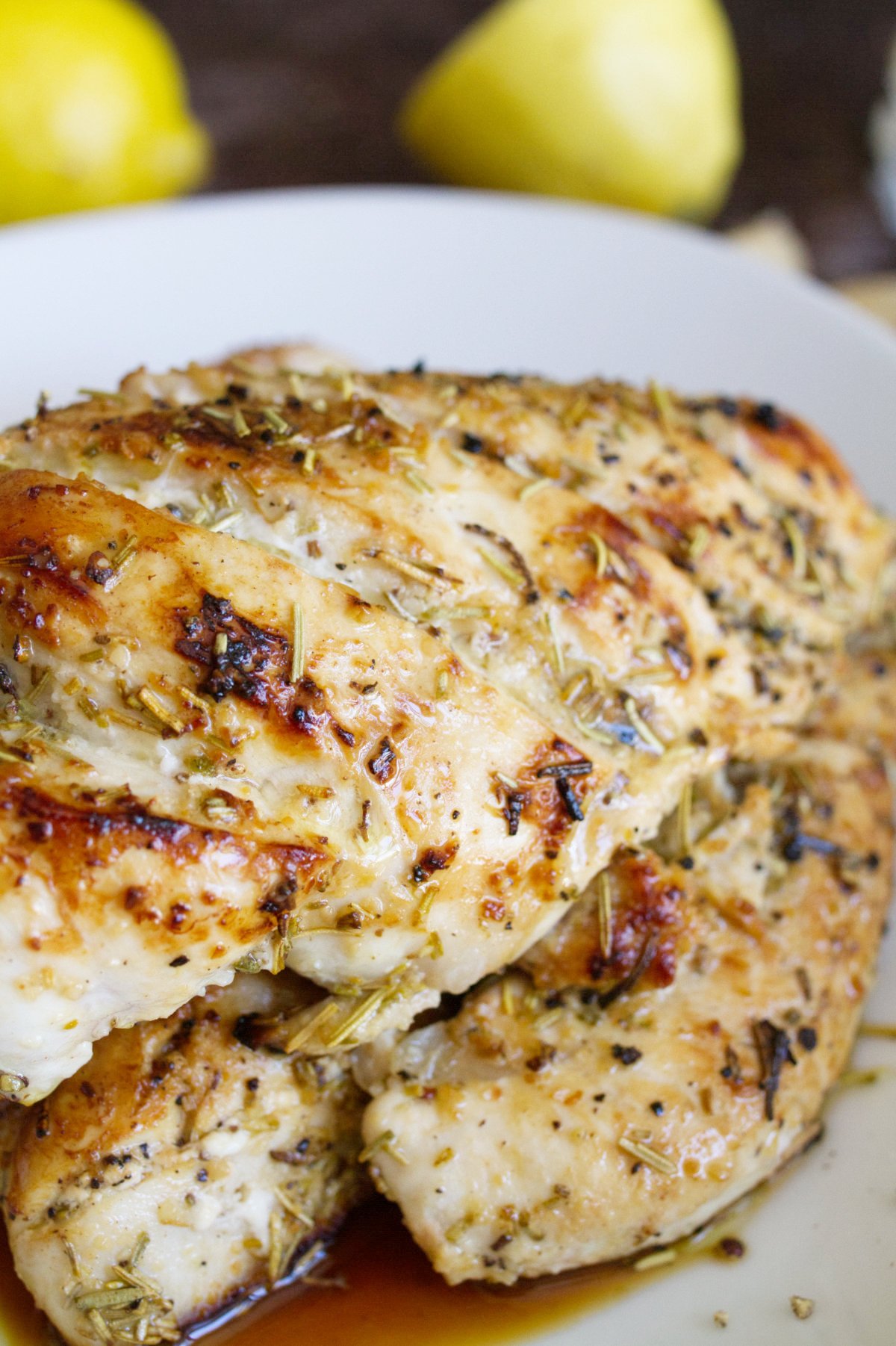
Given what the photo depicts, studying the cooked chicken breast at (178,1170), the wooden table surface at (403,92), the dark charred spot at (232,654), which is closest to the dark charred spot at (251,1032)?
the cooked chicken breast at (178,1170)

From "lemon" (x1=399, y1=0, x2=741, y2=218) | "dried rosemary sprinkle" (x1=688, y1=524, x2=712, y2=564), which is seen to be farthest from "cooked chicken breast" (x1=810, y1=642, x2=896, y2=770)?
"lemon" (x1=399, y1=0, x2=741, y2=218)

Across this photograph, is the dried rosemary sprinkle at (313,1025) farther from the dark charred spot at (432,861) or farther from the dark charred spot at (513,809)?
the dark charred spot at (513,809)

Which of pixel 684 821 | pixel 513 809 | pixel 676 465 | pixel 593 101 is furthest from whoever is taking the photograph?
pixel 593 101

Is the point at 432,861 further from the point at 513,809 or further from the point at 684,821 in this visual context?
the point at 684,821

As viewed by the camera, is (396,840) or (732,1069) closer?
(396,840)

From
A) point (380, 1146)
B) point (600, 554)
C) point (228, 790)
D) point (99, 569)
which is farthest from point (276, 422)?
point (380, 1146)

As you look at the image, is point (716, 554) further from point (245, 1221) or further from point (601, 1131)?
point (245, 1221)
